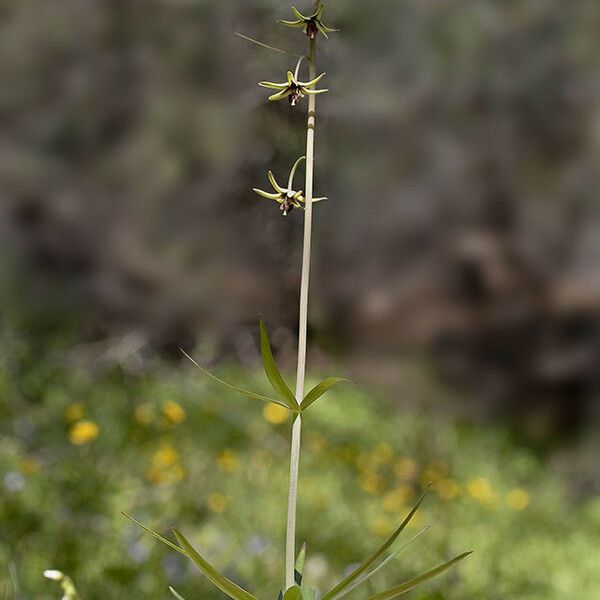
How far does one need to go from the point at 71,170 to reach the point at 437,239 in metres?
1.76

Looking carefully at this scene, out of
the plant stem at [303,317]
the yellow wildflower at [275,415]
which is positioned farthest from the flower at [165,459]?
the plant stem at [303,317]

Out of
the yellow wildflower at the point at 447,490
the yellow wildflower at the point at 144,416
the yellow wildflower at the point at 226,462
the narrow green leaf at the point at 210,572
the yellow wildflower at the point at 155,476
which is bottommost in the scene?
the narrow green leaf at the point at 210,572

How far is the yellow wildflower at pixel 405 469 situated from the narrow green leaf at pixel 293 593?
2.76 metres

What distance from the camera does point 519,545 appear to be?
284 centimetres

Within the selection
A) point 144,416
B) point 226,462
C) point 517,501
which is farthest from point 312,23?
point 517,501

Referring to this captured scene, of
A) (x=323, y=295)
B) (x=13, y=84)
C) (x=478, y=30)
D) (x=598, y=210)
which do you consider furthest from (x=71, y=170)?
Answer: (x=598, y=210)

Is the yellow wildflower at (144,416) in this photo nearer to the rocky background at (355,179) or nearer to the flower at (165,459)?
the flower at (165,459)

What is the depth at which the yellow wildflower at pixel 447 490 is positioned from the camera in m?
3.14

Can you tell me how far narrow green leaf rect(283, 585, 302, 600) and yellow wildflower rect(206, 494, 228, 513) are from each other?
1653mm

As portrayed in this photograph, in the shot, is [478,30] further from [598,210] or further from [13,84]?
[13,84]

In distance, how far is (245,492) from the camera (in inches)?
101

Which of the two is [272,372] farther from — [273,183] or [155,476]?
[155,476]

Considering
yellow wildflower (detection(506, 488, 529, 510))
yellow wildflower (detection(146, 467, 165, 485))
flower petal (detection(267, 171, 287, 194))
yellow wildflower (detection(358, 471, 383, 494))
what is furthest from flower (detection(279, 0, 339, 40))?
yellow wildflower (detection(506, 488, 529, 510))

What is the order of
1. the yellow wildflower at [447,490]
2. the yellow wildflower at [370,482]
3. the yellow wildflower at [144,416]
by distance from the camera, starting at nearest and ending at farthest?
the yellow wildflower at [144,416], the yellow wildflower at [370,482], the yellow wildflower at [447,490]
